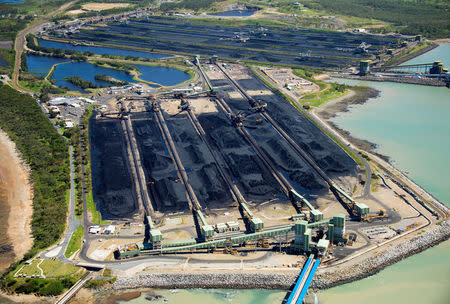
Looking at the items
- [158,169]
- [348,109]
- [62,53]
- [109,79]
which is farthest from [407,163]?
[62,53]

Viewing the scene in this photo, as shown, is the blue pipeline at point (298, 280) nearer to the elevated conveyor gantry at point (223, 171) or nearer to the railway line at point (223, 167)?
the elevated conveyor gantry at point (223, 171)

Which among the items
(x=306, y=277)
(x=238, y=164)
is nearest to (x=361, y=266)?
(x=306, y=277)

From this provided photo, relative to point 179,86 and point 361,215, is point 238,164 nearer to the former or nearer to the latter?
point 361,215

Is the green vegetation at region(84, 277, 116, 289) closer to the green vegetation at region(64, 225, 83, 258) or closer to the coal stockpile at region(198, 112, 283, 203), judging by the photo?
the green vegetation at region(64, 225, 83, 258)

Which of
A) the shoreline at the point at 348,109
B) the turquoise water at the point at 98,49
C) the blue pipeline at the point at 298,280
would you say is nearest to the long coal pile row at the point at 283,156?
the shoreline at the point at 348,109

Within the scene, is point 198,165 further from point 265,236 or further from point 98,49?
point 98,49

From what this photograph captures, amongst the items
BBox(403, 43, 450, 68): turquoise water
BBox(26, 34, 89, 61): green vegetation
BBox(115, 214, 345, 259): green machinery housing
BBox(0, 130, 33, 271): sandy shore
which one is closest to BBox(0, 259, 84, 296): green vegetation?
BBox(0, 130, 33, 271): sandy shore
